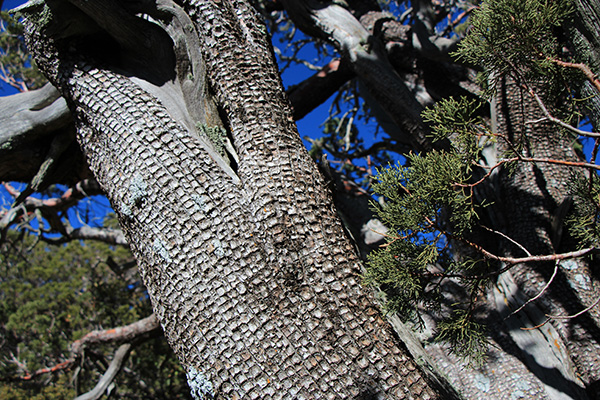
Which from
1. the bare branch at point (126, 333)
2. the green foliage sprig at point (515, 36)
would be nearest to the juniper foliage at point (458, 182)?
the green foliage sprig at point (515, 36)

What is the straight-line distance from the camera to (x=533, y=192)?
349cm

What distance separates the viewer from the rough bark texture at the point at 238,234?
181cm

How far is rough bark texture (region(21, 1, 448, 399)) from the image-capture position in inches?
71.1

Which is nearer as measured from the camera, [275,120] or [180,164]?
[180,164]

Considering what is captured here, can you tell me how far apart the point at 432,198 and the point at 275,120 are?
98 cm

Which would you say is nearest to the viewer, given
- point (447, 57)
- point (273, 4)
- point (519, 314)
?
point (519, 314)

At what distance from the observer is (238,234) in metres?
1.99

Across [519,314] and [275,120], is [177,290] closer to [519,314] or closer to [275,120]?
[275,120]

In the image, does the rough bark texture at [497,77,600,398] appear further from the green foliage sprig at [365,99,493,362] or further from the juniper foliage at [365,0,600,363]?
the green foliage sprig at [365,99,493,362]

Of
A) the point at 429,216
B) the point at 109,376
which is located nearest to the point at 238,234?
the point at 429,216

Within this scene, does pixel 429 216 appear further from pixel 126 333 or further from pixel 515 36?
pixel 126 333

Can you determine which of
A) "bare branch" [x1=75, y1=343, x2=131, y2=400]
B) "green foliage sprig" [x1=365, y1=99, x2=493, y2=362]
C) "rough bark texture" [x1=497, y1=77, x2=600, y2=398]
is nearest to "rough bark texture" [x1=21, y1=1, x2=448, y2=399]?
"green foliage sprig" [x1=365, y1=99, x2=493, y2=362]

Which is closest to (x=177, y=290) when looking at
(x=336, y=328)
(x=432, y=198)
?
(x=336, y=328)

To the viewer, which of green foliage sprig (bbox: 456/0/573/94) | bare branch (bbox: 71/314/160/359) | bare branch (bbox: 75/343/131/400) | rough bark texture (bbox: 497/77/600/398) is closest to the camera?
green foliage sprig (bbox: 456/0/573/94)
